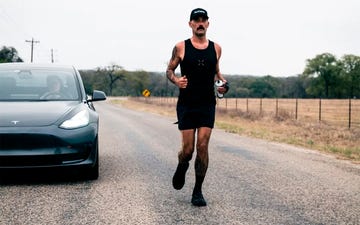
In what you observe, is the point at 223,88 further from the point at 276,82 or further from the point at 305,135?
the point at 276,82

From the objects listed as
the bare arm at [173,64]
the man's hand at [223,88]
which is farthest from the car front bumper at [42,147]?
the man's hand at [223,88]

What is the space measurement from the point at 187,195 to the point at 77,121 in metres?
1.67

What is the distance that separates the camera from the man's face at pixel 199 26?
452 centimetres

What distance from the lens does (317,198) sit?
505 cm

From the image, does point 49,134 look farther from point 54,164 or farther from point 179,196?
point 179,196

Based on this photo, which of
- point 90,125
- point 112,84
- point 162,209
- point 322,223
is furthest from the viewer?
point 112,84

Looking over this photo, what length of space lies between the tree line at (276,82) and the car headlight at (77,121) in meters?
80.9

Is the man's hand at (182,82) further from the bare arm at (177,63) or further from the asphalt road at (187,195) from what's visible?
the asphalt road at (187,195)

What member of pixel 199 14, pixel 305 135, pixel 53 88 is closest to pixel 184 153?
pixel 199 14

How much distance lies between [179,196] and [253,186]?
1.13 meters

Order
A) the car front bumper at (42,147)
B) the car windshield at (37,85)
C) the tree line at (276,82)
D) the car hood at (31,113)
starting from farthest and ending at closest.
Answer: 1. the tree line at (276,82)
2. the car windshield at (37,85)
3. the car hood at (31,113)
4. the car front bumper at (42,147)

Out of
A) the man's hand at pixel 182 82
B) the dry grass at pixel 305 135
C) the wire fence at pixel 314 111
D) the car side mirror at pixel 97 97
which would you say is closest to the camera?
the man's hand at pixel 182 82

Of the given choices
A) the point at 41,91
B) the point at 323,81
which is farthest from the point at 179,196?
the point at 323,81

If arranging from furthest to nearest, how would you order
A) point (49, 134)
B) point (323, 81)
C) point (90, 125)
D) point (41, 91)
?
1. point (323, 81)
2. point (41, 91)
3. point (90, 125)
4. point (49, 134)
